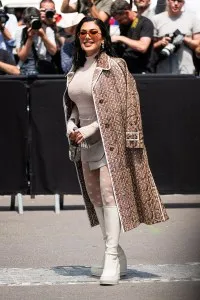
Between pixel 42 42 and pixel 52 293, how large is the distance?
6.66 m

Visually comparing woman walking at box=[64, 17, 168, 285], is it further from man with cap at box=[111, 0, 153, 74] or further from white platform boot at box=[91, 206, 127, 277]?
man with cap at box=[111, 0, 153, 74]

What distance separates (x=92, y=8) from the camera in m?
13.1

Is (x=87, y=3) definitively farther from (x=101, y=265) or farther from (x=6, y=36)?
(x=101, y=265)

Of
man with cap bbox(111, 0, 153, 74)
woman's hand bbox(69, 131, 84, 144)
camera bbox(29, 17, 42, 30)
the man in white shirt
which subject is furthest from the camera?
the man in white shirt

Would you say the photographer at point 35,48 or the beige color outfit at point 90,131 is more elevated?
the beige color outfit at point 90,131

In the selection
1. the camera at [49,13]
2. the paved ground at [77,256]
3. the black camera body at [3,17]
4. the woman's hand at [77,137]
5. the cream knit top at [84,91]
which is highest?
the cream knit top at [84,91]

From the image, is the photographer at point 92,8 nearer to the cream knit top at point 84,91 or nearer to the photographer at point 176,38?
the photographer at point 176,38

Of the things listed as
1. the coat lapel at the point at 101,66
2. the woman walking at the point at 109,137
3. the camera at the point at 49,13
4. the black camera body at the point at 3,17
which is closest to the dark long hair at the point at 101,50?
the woman walking at the point at 109,137

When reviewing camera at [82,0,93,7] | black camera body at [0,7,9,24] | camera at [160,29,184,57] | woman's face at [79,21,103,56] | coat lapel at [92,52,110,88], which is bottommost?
camera at [160,29,184,57]

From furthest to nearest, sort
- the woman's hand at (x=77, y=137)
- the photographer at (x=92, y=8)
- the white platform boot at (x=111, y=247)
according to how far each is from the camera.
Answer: the photographer at (x=92, y=8)
the white platform boot at (x=111, y=247)
the woman's hand at (x=77, y=137)

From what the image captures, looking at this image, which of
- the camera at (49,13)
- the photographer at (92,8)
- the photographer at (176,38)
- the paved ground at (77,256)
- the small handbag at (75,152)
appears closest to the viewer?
the paved ground at (77,256)

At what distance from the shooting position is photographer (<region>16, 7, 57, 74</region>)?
13.0 meters

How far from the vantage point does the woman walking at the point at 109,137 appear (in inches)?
285

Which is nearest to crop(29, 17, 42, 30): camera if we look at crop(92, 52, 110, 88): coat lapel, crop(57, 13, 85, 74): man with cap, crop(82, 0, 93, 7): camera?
crop(57, 13, 85, 74): man with cap
